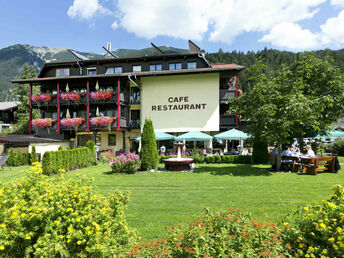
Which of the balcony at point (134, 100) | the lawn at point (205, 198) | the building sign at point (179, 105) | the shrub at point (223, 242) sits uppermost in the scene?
the balcony at point (134, 100)

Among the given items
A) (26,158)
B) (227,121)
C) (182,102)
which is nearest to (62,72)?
(26,158)

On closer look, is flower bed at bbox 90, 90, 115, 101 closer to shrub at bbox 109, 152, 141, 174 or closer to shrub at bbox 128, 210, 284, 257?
shrub at bbox 109, 152, 141, 174

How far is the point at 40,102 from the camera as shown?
24750 mm

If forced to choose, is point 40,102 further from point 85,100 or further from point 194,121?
point 194,121

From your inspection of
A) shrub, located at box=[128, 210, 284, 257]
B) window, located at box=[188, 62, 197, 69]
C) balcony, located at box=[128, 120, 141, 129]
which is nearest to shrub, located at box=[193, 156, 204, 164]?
balcony, located at box=[128, 120, 141, 129]

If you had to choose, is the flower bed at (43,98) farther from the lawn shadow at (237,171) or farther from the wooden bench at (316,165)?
the wooden bench at (316,165)

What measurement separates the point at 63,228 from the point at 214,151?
21278 mm

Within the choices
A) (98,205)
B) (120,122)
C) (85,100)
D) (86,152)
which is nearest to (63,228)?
(98,205)

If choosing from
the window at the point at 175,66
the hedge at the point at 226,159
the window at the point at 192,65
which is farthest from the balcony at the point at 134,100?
the hedge at the point at 226,159

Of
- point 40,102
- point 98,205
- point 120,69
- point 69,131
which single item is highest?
point 120,69

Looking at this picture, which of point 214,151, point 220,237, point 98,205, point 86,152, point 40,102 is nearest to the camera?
point 220,237

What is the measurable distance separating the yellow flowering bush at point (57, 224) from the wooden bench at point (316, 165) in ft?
39.4

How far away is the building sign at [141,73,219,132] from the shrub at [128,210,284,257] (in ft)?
68.2

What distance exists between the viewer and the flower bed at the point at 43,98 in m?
24.3
